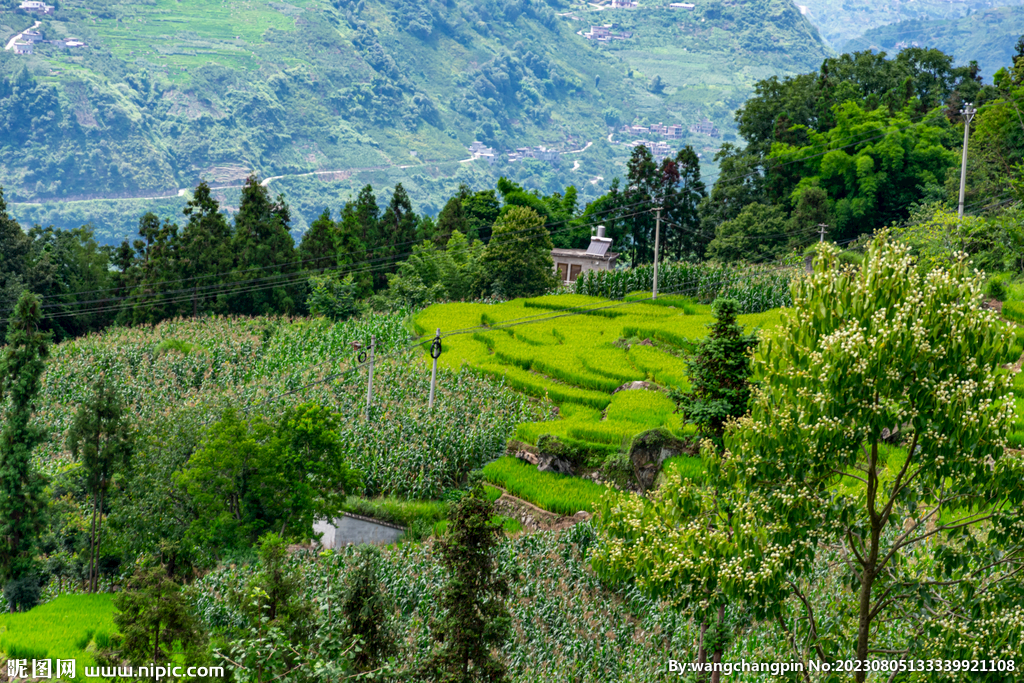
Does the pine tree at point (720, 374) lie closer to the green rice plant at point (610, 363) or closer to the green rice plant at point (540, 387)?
the green rice plant at point (540, 387)

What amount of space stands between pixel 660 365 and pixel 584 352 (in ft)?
11.0

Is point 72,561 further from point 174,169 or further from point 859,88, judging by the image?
point 174,169

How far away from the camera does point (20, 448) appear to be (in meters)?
21.6

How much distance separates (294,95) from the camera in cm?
19500

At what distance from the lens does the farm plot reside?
2781cm

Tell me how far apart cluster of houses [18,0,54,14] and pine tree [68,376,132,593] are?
657 feet

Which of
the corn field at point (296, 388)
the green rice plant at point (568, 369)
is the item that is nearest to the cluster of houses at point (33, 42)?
the corn field at point (296, 388)

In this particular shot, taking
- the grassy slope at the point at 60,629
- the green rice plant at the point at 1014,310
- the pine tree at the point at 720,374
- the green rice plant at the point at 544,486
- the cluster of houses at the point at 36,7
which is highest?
the cluster of houses at the point at 36,7

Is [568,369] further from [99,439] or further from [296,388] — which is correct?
[99,439]

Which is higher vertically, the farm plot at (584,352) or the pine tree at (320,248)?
the pine tree at (320,248)

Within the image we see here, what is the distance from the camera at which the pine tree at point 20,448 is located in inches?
842

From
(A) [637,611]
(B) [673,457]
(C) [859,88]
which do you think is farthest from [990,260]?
(C) [859,88]

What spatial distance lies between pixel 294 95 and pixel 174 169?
3437 cm

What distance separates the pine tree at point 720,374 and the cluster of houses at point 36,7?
209 m
